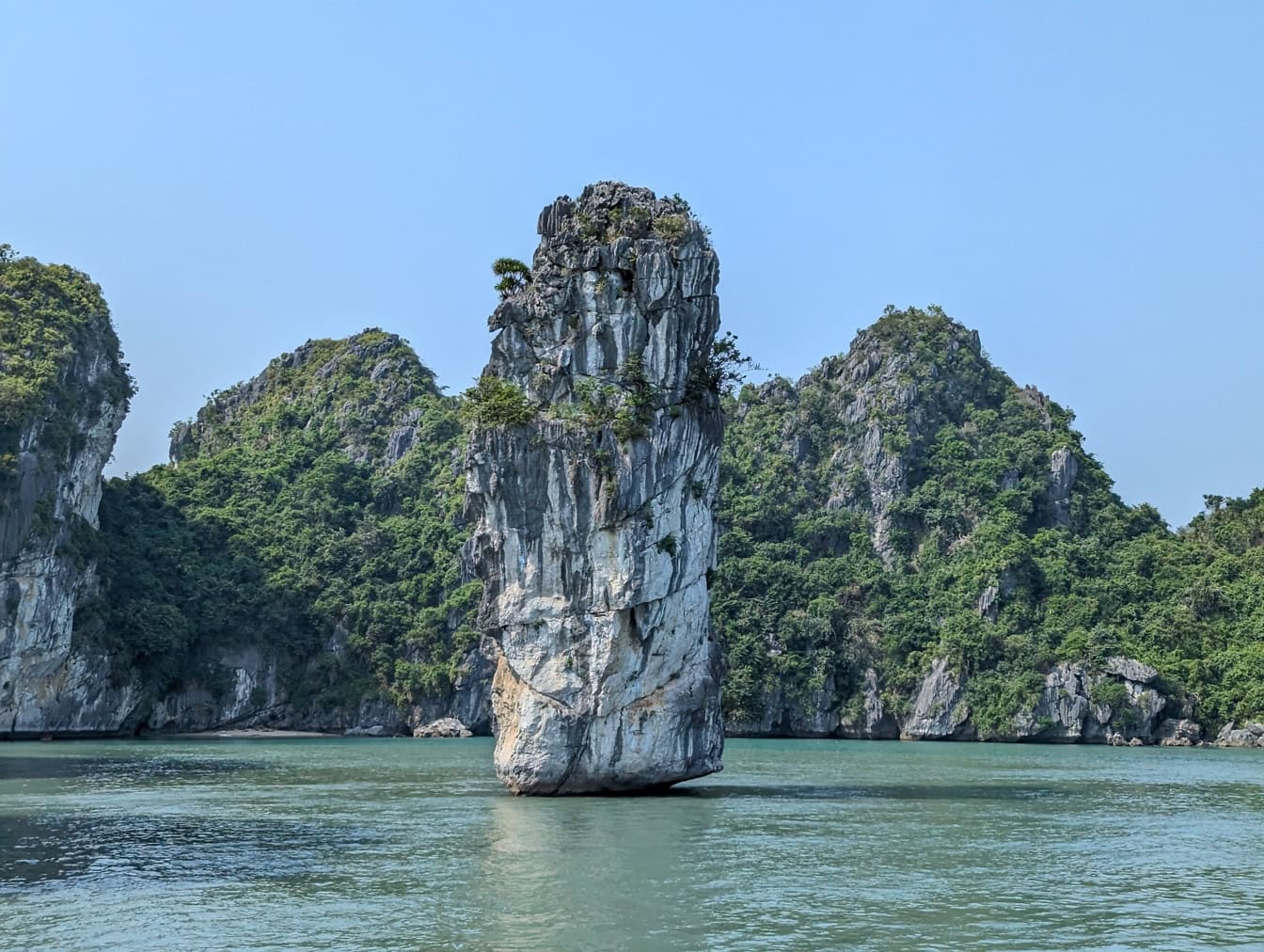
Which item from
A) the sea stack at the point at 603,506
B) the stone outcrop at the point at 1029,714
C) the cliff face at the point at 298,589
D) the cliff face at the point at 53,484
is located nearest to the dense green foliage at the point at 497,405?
the sea stack at the point at 603,506

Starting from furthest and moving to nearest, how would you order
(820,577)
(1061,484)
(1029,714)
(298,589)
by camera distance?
(1061,484) → (820,577) → (298,589) → (1029,714)

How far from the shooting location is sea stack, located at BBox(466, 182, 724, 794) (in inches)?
1187

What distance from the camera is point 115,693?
240ft

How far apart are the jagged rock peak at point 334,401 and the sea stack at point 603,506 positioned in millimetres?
75685

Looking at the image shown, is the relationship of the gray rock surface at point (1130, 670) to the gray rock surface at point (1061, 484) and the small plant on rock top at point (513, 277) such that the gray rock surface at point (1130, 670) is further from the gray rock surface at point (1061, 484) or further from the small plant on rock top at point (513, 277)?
the small plant on rock top at point (513, 277)

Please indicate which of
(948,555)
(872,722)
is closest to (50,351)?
(872,722)

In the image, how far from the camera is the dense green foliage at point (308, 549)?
79.8 m

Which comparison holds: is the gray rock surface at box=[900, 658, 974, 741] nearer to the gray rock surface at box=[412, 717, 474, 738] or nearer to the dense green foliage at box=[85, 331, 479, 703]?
the gray rock surface at box=[412, 717, 474, 738]

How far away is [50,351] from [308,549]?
25.8 metres

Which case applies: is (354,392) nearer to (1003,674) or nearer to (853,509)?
(853,509)

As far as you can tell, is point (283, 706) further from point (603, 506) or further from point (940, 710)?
point (603, 506)

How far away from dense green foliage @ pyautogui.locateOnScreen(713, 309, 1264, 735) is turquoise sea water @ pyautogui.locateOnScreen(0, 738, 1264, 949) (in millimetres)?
38187

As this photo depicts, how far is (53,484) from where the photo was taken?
67.5 metres

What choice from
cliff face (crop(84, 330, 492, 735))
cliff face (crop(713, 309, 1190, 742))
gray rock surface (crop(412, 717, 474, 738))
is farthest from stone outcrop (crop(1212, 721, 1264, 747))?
gray rock surface (crop(412, 717, 474, 738))
